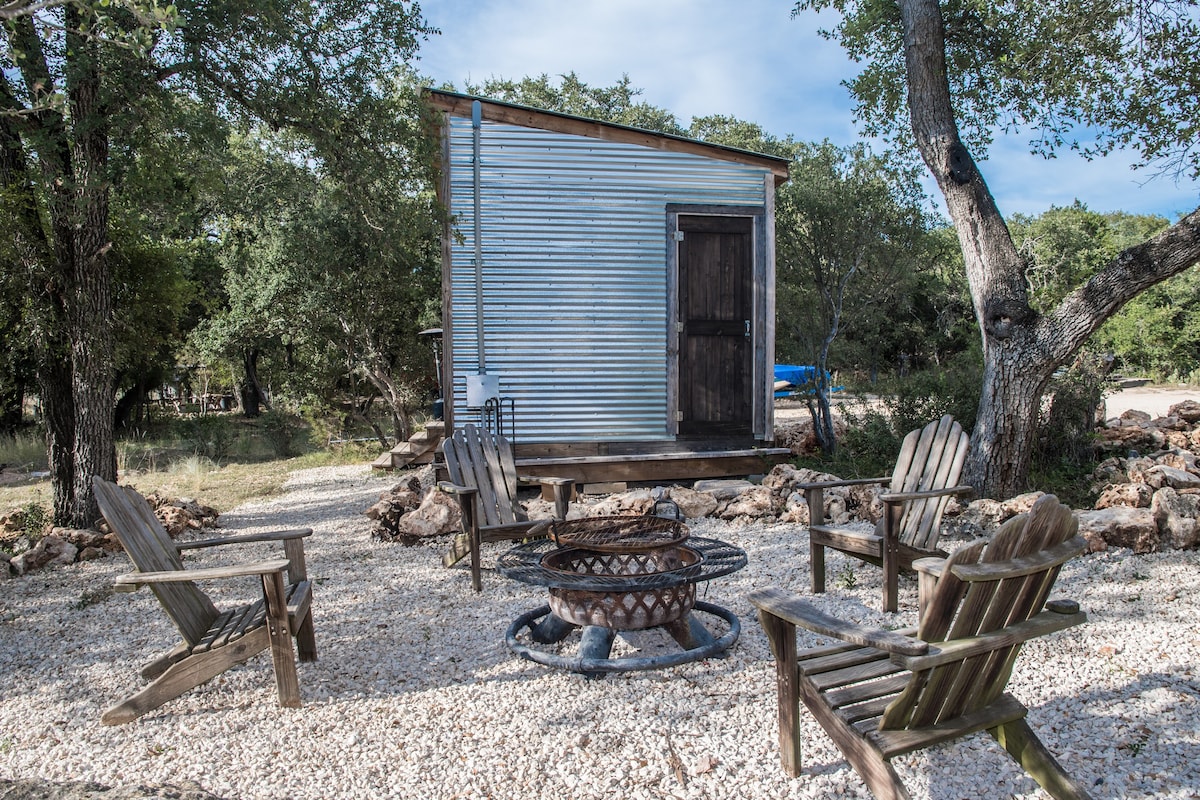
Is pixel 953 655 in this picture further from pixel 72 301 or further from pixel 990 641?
pixel 72 301

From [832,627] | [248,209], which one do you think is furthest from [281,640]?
[248,209]

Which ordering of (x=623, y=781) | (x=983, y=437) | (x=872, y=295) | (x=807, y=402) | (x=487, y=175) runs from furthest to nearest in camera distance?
1. (x=872, y=295)
2. (x=807, y=402)
3. (x=487, y=175)
4. (x=983, y=437)
5. (x=623, y=781)

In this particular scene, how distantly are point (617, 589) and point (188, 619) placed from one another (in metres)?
1.68

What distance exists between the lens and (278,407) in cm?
1471

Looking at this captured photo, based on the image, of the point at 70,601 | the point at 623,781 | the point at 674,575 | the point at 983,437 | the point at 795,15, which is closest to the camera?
the point at 623,781

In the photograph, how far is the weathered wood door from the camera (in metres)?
7.95

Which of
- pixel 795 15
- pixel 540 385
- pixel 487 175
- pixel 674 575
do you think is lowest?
pixel 674 575

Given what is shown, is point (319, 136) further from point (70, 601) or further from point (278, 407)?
point (278, 407)

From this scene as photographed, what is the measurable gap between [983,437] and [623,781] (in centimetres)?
478

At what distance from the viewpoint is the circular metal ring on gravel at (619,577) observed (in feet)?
10.1

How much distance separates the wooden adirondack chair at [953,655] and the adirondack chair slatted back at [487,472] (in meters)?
2.91

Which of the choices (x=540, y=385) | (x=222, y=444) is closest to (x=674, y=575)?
(x=540, y=385)

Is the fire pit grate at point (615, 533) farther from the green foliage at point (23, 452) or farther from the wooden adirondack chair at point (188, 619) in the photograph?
the green foliage at point (23, 452)

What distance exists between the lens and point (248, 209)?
13.0 m
